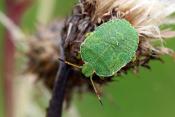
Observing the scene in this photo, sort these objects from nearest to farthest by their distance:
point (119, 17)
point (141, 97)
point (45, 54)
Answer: point (119, 17) < point (45, 54) < point (141, 97)

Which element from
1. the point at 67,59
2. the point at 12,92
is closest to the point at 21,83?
the point at 12,92

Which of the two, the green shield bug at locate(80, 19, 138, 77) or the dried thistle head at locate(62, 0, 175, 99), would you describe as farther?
the dried thistle head at locate(62, 0, 175, 99)

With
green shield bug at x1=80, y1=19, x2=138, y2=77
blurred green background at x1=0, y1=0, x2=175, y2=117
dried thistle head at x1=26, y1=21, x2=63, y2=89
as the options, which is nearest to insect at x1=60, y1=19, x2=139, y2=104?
green shield bug at x1=80, y1=19, x2=138, y2=77

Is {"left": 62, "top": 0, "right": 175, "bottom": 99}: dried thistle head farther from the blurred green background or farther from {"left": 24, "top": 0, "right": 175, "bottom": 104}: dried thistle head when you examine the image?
the blurred green background

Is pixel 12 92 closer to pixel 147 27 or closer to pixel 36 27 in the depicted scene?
pixel 36 27

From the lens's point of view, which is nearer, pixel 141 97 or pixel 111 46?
pixel 111 46

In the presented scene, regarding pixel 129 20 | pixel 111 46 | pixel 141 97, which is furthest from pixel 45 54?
pixel 141 97

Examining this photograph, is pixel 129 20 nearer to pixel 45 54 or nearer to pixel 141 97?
pixel 45 54

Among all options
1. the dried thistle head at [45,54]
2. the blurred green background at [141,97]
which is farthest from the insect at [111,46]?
the blurred green background at [141,97]
